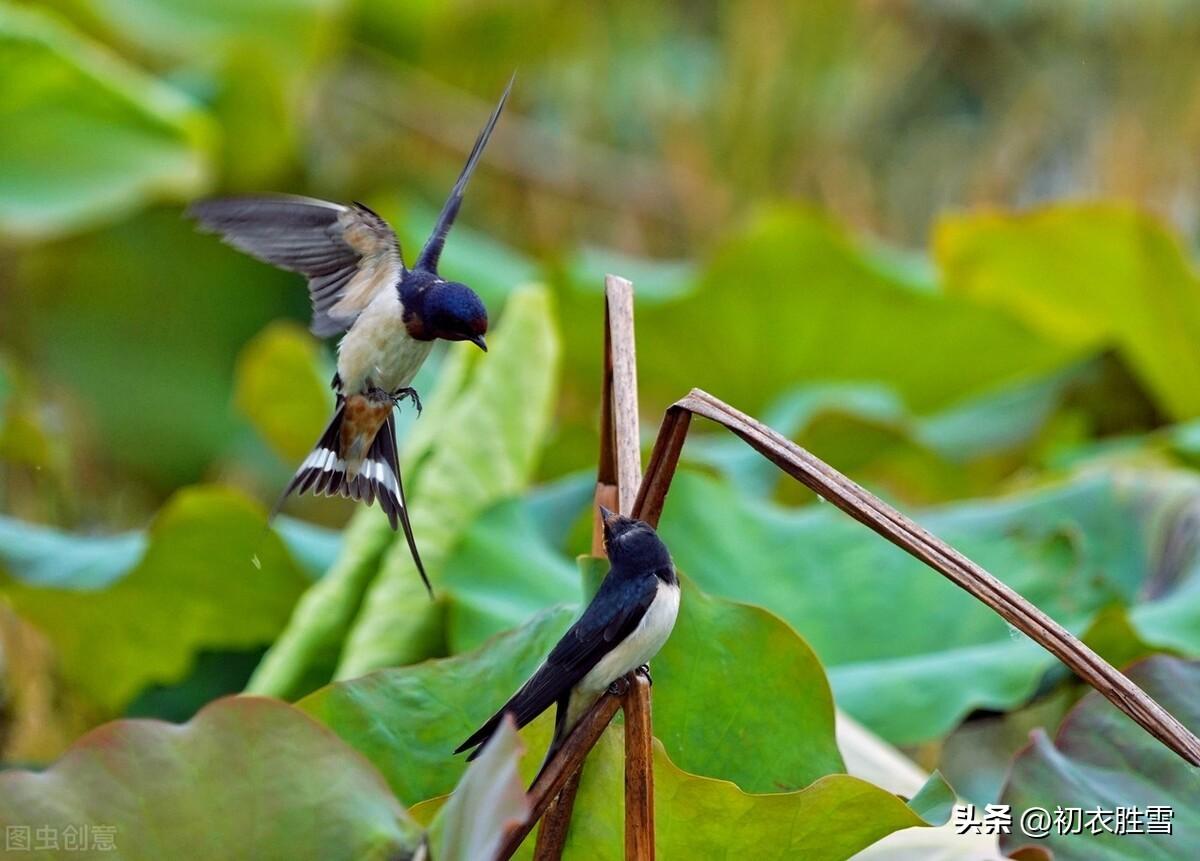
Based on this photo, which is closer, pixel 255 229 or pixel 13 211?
pixel 255 229

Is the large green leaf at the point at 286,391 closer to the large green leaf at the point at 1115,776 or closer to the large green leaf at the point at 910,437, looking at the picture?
the large green leaf at the point at 910,437

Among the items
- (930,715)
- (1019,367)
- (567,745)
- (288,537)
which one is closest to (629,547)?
(567,745)

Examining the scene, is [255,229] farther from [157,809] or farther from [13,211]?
[13,211]

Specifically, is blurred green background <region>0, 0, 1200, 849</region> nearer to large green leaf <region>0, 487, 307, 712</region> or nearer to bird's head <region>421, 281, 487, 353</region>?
large green leaf <region>0, 487, 307, 712</region>

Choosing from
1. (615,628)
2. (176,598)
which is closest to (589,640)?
(615,628)

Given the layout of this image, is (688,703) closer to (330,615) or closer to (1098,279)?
(330,615)

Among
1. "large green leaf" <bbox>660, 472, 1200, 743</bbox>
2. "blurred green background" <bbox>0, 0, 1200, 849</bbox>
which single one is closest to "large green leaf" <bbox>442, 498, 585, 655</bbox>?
"blurred green background" <bbox>0, 0, 1200, 849</bbox>

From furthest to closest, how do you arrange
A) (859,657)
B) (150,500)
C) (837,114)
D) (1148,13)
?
(1148,13) < (837,114) < (150,500) < (859,657)
